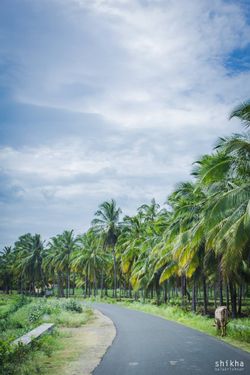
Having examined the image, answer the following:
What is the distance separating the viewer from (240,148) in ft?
42.8

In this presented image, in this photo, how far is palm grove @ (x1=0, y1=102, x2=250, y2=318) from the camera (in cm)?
1369

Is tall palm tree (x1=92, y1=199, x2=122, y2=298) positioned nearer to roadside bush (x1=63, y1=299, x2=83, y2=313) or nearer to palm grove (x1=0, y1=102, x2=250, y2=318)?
palm grove (x1=0, y1=102, x2=250, y2=318)

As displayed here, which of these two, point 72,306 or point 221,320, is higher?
point 221,320

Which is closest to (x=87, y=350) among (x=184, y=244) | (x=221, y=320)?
(x=221, y=320)

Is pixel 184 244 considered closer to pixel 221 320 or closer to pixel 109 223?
pixel 221 320

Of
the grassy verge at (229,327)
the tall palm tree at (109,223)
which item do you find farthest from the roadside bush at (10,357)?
the tall palm tree at (109,223)

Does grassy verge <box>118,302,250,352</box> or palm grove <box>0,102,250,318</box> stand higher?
palm grove <box>0,102,250,318</box>

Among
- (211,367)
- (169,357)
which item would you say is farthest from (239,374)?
(169,357)

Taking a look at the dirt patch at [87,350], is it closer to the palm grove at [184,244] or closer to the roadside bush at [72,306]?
the palm grove at [184,244]

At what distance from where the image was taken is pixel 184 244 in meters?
21.6

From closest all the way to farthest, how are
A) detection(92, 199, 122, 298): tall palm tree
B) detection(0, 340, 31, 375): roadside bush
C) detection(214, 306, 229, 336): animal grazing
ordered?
1. detection(0, 340, 31, 375): roadside bush
2. detection(214, 306, 229, 336): animal grazing
3. detection(92, 199, 122, 298): tall palm tree

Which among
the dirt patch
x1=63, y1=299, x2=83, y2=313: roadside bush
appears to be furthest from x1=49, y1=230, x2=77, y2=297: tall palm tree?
the dirt patch

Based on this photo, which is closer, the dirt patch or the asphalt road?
Answer: the asphalt road

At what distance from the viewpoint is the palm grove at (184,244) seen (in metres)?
13.7
